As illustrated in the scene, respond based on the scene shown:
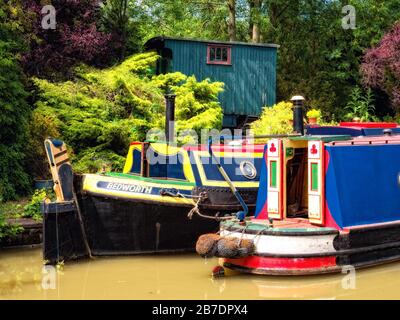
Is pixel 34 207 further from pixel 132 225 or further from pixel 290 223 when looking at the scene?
pixel 290 223

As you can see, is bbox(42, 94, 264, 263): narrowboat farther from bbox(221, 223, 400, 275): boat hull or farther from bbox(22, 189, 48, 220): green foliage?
bbox(22, 189, 48, 220): green foliage

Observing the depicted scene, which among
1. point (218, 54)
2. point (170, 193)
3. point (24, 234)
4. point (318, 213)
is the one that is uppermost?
point (218, 54)

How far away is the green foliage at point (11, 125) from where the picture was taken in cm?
1473

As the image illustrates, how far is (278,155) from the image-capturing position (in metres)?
10.8

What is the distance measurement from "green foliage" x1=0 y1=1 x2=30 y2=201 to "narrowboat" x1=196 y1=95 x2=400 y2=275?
673 centimetres

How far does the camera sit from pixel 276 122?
1850cm

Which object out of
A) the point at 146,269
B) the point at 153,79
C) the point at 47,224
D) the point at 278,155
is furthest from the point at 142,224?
the point at 153,79

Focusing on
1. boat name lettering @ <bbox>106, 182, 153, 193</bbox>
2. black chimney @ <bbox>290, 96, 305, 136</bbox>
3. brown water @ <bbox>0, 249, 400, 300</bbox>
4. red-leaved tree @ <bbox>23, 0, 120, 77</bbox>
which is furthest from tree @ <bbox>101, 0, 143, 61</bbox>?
brown water @ <bbox>0, 249, 400, 300</bbox>

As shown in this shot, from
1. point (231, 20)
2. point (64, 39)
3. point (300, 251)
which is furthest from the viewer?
point (231, 20)

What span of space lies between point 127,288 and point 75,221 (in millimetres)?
2440

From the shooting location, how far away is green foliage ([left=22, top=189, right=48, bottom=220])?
1359 centimetres

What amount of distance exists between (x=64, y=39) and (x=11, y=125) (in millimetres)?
4046

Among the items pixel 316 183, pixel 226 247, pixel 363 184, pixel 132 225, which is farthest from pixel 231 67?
pixel 226 247
